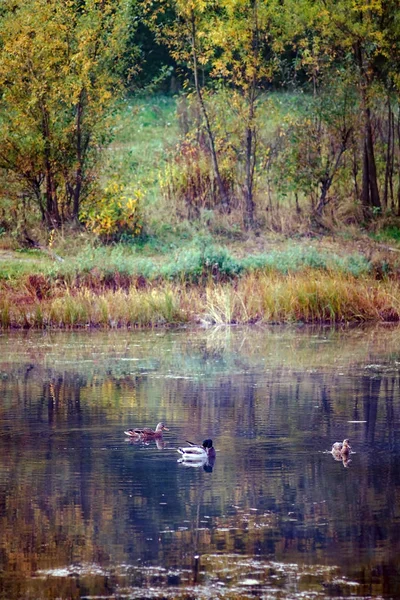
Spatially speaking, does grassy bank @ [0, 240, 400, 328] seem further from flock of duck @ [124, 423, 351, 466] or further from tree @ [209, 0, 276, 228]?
flock of duck @ [124, 423, 351, 466]

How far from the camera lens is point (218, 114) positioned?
103ft

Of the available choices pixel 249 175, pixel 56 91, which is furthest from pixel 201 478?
pixel 249 175

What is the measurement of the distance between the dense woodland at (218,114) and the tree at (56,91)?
0.04 metres

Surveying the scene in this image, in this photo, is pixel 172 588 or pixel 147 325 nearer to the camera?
pixel 172 588

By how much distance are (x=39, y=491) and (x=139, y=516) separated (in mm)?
1261

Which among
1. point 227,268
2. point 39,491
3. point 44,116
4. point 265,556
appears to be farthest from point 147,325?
point 265,556

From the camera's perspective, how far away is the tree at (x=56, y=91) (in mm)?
28422

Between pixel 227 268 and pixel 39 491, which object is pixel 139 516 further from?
pixel 227 268

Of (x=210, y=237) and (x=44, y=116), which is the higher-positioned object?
(x=44, y=116)

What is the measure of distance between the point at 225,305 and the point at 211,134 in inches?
355

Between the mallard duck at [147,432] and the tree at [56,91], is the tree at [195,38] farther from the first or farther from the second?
the mallard duck at [147,432]

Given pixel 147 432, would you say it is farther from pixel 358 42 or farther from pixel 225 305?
pixel 358 42

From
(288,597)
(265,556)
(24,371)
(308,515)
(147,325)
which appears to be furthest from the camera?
(147,325)

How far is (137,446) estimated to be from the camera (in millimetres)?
12586
